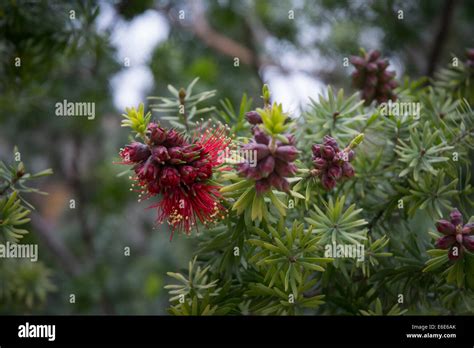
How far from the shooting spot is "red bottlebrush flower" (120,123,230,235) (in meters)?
0.79

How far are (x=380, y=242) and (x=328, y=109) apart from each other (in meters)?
0.28

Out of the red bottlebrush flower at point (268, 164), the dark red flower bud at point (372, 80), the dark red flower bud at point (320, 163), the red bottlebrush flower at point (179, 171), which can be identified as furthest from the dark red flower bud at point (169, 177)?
the dark red flower bud at point (372, 80)

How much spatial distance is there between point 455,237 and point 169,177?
0.47 meters

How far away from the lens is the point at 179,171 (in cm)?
80

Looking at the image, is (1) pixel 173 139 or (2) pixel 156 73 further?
(2) pixel 156 73

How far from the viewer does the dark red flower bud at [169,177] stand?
0.78 metres

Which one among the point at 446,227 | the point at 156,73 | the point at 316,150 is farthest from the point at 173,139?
the point at 156,73

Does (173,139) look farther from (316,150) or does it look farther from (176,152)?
(316,150)

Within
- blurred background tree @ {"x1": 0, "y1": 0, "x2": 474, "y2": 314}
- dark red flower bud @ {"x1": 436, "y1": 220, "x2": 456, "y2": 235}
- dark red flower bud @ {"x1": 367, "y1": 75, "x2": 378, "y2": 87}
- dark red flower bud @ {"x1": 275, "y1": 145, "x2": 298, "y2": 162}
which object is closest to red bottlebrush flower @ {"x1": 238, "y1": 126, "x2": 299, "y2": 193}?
dark red flower bud @ {"x1": 275, "y1": 145, "x2": 298, "y2": 162}

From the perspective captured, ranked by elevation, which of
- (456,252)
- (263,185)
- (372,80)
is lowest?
(456,252)

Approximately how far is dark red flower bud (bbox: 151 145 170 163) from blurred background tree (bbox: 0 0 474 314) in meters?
0.81

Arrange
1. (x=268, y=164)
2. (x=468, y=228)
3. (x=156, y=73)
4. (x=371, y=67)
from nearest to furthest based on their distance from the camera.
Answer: (x=268, y=164) → (x=468, y=228) → (x=371, y=67) → (x=156, y=73)

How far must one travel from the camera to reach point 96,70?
216 cm

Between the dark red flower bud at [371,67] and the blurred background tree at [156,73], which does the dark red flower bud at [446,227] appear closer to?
the dark red flower bud at [371,67]
